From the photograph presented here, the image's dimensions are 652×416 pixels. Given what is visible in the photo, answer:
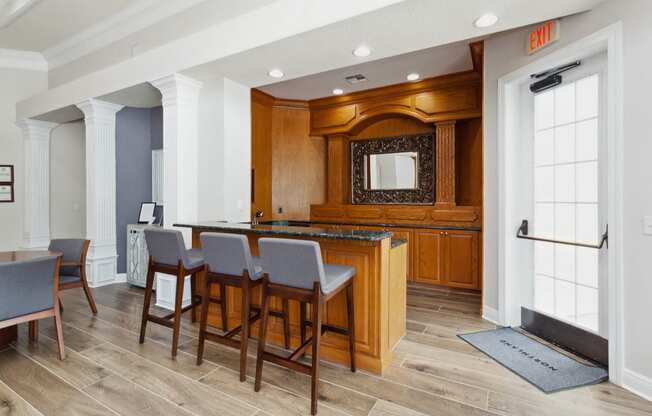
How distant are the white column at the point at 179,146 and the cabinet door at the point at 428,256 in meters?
2.86

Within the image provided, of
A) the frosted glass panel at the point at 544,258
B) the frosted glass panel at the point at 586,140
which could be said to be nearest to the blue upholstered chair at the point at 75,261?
the frosted glass panel at the point at 544,258

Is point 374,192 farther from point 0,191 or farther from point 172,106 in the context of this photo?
point 0,191

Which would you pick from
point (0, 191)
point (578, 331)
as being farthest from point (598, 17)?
point (0, 191)

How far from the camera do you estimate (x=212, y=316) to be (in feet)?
10.0

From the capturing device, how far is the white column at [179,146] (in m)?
3.47

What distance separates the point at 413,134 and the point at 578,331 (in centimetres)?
323

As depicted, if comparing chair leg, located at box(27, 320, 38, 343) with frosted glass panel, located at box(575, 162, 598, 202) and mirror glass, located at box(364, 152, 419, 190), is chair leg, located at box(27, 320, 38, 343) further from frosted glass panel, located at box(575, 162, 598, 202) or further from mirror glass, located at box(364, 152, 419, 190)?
frosted glass panel, located at box(575, 162, 598, 202)

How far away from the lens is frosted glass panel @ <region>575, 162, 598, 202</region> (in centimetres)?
243

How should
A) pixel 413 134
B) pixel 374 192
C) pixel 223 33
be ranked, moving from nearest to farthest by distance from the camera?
pixel 223 33
pixel 413 134
pixel 374 192

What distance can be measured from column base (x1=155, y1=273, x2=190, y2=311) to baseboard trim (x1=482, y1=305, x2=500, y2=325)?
3.10 metres

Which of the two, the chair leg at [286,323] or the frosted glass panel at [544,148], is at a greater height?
the frosted glass panel at [544,148]

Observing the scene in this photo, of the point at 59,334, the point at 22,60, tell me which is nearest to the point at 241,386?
the point at 59,334

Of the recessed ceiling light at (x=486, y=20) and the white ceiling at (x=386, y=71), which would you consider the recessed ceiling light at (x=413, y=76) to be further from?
the recessed ceiling light at (x=486, y=20)

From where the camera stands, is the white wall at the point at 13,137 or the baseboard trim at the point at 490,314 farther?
the white wall at the point at 13,137
